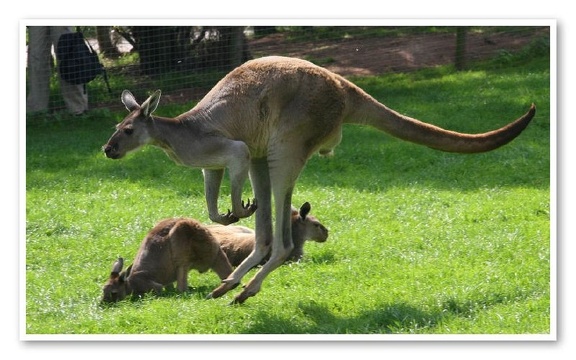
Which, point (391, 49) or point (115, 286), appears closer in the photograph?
point (115, 286)

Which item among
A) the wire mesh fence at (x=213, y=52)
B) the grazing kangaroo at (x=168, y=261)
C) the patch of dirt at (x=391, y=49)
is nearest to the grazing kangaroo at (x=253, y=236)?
the grazing kangaroo at (x=168, y=261)

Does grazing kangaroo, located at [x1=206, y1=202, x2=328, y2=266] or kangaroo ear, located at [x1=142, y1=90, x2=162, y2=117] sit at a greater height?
kangaroo ear, located at [x1=142, y1=90, x2=162, y2=117]

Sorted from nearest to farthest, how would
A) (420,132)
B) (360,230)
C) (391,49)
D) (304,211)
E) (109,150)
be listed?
(109,150), (420,132), (304,211), (360,230), (391,49)

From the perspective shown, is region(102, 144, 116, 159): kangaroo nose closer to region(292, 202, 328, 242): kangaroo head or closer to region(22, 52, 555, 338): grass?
region(22, 52, 555, 338): grass

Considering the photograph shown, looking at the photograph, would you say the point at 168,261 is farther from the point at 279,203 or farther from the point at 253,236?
the point at 253,236

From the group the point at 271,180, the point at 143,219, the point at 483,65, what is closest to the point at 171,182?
the point at 143,219

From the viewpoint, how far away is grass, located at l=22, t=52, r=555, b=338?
7832 millimetres

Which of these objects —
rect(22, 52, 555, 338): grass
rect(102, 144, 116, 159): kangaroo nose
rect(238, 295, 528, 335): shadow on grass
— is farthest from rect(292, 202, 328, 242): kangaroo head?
rect(102, 144, 116, 159): kangaroo nose

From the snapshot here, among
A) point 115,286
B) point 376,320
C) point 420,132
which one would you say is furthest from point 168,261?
point 420,132

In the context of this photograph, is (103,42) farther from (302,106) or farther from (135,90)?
(302,106)

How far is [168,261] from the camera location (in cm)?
874

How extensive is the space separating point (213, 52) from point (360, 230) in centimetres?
775

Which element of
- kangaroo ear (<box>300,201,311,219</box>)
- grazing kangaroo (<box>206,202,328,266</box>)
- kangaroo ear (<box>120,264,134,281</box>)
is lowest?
kangaroo ear (<box>120,264,134,281</box>)

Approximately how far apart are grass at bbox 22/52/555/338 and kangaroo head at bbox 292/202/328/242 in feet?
0.49
